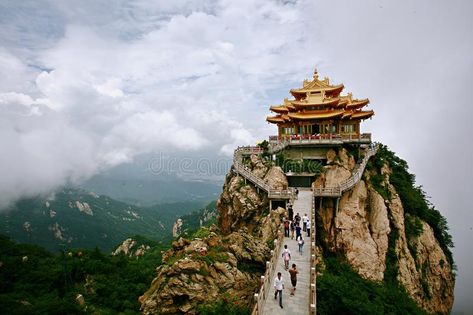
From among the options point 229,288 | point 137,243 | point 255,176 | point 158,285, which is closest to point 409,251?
point 255,176

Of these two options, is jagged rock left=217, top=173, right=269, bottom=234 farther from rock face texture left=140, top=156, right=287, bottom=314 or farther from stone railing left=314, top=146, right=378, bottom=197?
stone railing left=314, top=146, right=378, bottom=197

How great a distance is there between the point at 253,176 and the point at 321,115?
12.3 m

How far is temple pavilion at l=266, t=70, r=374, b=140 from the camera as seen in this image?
36219mm

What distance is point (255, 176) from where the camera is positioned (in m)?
30.1

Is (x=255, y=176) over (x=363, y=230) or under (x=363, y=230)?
over

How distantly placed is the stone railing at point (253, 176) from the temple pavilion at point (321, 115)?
4.69 m

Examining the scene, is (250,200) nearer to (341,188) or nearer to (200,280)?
(341,188)

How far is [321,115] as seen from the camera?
35.8 metres

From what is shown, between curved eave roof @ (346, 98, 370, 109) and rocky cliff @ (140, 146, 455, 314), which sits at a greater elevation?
curved eave roof @ (346, 98, 370, 109)

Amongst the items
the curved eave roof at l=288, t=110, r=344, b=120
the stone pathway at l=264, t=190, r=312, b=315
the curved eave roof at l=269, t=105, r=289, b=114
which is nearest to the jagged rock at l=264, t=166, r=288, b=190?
the stone pathway at l=264, t=190, r=312, b=315

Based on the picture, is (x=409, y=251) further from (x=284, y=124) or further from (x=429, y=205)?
(x=284, y=124)

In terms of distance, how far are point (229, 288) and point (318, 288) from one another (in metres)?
5.32

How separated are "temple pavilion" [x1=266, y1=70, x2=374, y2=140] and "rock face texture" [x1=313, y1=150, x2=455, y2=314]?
4777 mm

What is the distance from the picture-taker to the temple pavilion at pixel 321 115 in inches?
1426
